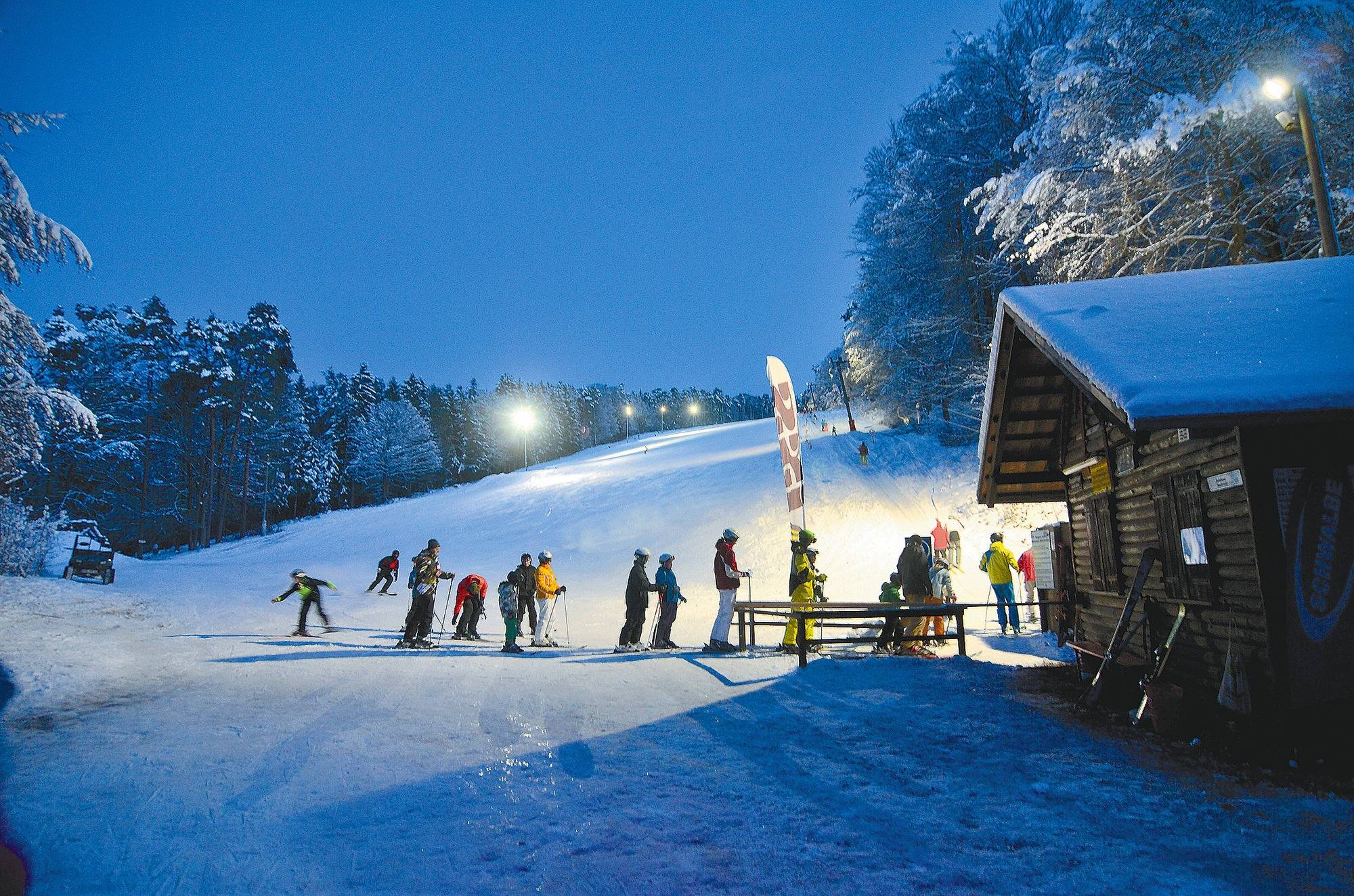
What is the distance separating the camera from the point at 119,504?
143 feet

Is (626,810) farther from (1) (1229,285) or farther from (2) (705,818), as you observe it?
(1) (1229,285)

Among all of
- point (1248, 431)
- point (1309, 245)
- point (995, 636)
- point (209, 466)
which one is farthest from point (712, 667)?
point (209, 466)

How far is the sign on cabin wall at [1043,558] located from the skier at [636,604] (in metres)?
10.1

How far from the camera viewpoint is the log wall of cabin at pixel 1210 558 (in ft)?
18.5

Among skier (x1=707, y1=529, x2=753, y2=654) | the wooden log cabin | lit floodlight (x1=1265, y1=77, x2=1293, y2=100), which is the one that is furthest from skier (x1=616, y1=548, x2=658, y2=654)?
lit floodlight (x1=1265, y1=77, x2=1293, y2=100)

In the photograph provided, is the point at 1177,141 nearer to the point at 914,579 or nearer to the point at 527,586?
the point at 914,579

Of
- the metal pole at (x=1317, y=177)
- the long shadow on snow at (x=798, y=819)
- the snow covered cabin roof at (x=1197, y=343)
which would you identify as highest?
the metal pole at (x=1317, y=177)

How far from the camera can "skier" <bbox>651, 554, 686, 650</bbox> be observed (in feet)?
39.0

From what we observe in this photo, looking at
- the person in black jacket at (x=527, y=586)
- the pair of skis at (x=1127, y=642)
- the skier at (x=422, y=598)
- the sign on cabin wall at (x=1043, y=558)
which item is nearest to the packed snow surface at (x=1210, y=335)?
the pair of skis at (x=1127, y=642)

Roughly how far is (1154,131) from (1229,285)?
16.5 ft

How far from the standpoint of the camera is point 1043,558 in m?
15.6

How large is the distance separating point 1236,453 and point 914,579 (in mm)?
6457

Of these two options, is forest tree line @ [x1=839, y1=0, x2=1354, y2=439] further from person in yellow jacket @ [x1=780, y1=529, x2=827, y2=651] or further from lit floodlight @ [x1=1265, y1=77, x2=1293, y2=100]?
person in yellow jacket @ [x1=780, y1=529, x2=827, y2=651]

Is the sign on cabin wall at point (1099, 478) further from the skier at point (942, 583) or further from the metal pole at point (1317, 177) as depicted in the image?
the skier at point (942, 583)
